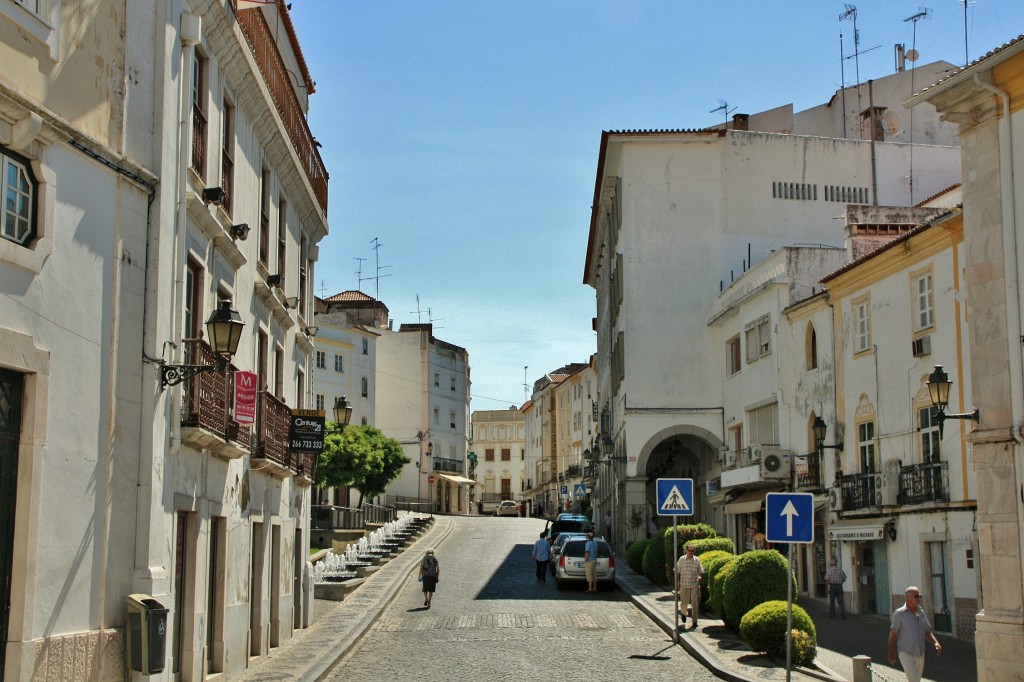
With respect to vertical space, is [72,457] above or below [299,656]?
above

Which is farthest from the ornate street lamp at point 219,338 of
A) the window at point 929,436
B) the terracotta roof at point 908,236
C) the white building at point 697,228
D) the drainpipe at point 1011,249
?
the white building at point 697,228

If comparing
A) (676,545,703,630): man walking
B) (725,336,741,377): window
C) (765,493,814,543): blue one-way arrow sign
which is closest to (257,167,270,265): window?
(765,493,814,543): blue one-way arrow sign

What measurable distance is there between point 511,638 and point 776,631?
17.3 feet

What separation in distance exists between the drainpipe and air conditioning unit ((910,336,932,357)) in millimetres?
9970

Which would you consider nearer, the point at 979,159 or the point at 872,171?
the point at 979,159

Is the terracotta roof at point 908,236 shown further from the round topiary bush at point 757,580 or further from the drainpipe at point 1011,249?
the drainpipe at point 1011,249

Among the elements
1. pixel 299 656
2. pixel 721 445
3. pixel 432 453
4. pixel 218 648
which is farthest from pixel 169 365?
pixel 432 453

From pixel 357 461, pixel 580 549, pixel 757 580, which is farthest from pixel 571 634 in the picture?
pixel 357 461

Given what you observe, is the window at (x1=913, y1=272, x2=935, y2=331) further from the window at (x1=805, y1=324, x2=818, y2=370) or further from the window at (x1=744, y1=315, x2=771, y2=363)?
the window at (x1=744, y1=315, x2=771, y2=363)

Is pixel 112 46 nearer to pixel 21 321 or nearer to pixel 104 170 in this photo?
pixel 104 170

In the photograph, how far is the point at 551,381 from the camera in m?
104

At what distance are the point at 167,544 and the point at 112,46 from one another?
5011 mm

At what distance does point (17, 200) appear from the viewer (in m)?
10.1

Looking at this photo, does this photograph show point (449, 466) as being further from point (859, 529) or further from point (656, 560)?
point (859, 529)
